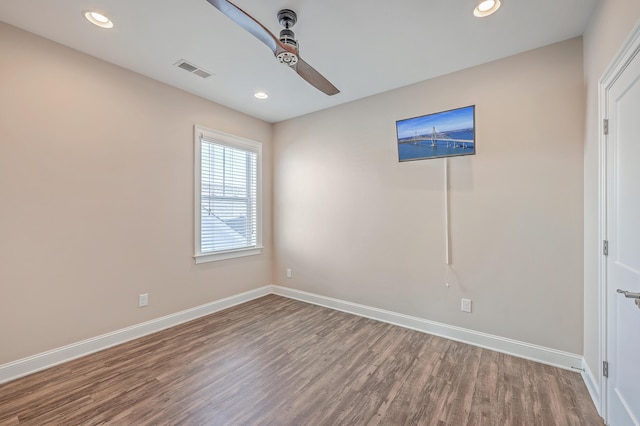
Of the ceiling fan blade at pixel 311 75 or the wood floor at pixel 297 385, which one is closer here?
the wood floor at pixel 297 385

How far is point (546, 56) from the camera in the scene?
2350 mm

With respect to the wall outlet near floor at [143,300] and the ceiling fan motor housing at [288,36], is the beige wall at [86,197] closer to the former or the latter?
the wall outlet near floor at [143,300]

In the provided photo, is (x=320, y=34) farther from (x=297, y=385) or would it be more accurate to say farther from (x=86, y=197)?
(x=297, y=385)

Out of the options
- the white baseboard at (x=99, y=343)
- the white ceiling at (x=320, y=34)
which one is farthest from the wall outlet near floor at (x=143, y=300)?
the white ceiling at (x=320, y=34)

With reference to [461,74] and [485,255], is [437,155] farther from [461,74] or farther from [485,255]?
[485,255]

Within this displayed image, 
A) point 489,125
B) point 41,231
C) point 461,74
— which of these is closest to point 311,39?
point 461,74

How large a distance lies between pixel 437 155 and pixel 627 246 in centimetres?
156

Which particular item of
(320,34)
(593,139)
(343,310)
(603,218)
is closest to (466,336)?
(343,310)

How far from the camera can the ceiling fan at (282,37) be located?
140 centimetres

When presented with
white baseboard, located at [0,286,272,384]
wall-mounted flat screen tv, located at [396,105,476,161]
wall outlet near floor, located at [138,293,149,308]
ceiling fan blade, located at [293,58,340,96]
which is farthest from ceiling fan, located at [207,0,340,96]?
white baseboard, located at [0,286,272,384]

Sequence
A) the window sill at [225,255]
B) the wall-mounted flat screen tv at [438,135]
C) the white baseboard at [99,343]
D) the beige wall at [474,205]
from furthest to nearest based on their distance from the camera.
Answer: the window sill at [225,255], the wall-mounted flat screen tv at [438,135], the beige wall at [474,205], the white baseboard at [99,343]

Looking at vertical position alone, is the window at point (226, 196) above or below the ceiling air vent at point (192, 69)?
below

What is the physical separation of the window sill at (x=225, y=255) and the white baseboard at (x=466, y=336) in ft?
3.56

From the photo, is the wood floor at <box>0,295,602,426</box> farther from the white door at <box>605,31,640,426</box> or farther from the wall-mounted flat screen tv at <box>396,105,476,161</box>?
the wall-mounted flat screen tv at <box>396,105,476,161</box>
